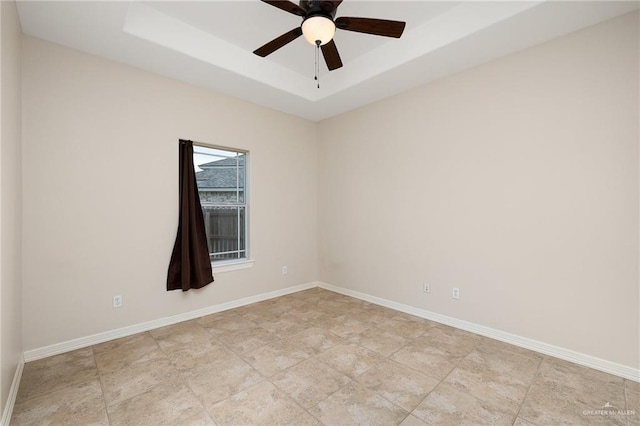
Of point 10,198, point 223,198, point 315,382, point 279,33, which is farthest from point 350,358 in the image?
point 279,33

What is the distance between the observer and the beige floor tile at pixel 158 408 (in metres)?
1.76

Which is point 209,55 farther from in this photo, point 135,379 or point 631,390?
point 631,390

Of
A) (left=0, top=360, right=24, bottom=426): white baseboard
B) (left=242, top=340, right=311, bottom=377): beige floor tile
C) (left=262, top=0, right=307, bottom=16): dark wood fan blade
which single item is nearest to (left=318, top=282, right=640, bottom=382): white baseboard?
(left=242, top=340, right=311, bottom=377): beige floor tile

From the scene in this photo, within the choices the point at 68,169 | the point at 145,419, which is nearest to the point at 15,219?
the point at 68,169

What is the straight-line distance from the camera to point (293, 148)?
452 centimetres

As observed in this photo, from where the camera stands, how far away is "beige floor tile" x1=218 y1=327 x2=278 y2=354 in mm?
2699

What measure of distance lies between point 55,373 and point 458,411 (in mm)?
2964

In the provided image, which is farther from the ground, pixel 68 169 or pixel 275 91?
pixel 275 91

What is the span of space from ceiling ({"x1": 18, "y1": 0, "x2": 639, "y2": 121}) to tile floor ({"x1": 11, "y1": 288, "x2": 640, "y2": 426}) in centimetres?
276

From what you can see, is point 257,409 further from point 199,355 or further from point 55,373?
point 55,373

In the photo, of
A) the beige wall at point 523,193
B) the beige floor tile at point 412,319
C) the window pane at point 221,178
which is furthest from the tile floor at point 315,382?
the window pane at point 221,178

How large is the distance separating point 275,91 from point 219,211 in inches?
66.9

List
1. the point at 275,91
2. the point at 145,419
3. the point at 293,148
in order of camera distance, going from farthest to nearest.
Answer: the point at 293,148
the point at 275,91
the point at 145,419

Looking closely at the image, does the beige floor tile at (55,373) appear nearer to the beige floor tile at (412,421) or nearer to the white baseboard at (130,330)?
the white baseboard at (130,330)
